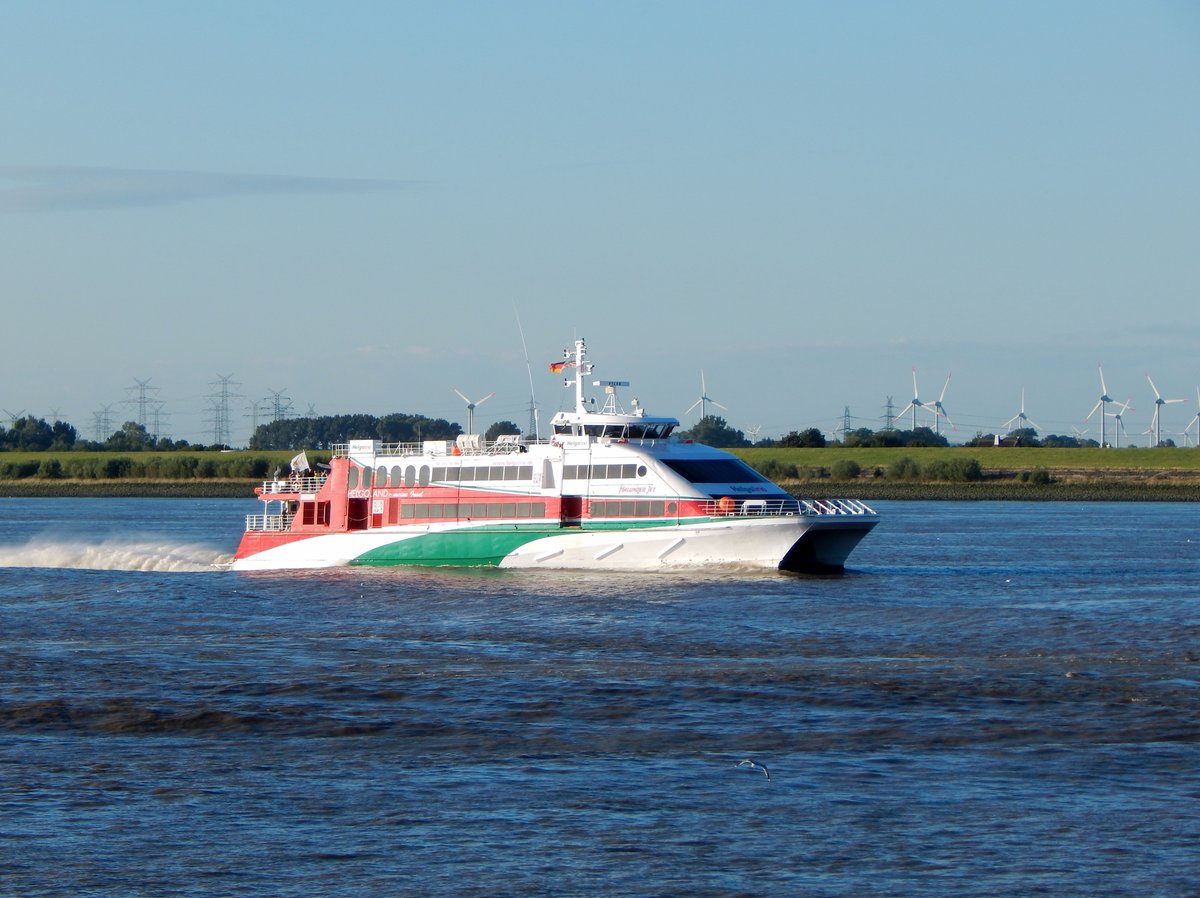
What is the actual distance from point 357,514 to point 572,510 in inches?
320

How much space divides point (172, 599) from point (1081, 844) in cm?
3106

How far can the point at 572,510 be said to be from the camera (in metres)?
43.9

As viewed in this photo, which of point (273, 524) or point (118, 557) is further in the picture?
point (118, 557)

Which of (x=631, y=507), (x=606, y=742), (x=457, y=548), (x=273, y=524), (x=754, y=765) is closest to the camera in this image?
(x=754, y=765)

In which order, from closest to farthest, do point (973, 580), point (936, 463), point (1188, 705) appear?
point (1188, 705) < point (973, 580) < point (936, 463)

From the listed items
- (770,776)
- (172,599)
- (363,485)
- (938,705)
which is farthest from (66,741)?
(363,485)

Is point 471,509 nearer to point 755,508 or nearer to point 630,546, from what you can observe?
point 630,546

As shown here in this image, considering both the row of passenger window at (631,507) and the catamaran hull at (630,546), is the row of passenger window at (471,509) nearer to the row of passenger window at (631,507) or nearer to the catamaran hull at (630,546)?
the catamaran hull at (630,546)

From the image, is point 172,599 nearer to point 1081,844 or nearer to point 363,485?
point 363,485

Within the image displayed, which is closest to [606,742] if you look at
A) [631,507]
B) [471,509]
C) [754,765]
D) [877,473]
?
[754,765]

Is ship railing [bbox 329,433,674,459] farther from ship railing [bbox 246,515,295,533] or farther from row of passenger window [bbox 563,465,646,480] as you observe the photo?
ship railing [bbox 246,515,295,533]

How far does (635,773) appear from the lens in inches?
752

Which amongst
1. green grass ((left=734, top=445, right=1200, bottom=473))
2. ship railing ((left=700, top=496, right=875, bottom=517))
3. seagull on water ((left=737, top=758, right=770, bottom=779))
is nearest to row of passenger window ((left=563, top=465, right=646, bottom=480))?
ship railing ((left=700, top=496, right=875, bottom=517))

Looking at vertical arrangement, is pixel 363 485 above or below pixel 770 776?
above
